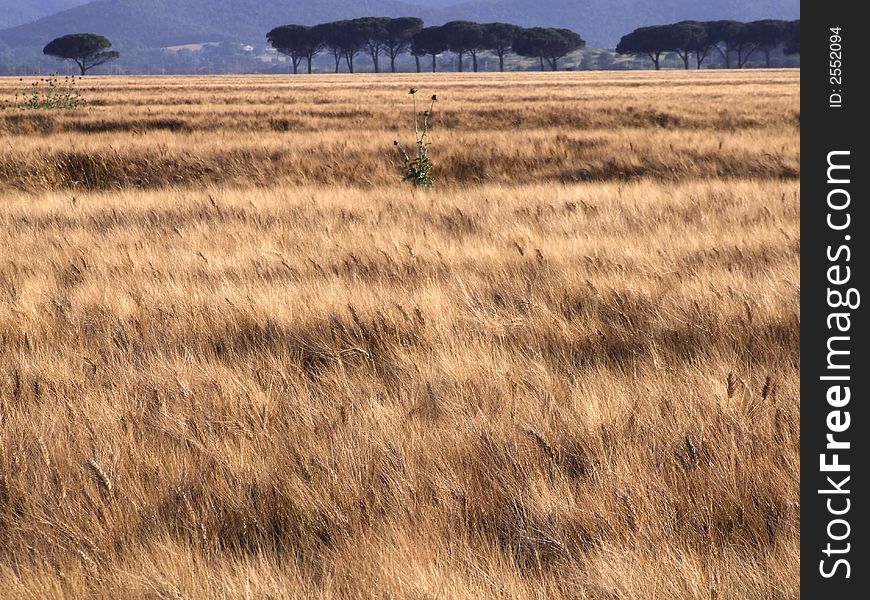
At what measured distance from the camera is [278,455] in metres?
2.53

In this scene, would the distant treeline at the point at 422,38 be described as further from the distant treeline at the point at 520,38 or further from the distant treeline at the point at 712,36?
the distant treeline at the point at 712,36

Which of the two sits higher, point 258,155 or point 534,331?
point 258,155

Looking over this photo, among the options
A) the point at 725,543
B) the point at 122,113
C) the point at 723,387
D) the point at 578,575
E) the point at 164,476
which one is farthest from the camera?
the point at 122,113

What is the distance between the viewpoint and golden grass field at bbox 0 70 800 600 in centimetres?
198

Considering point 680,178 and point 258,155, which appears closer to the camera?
Result: point 680,178

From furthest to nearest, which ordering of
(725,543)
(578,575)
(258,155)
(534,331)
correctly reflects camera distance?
1. (258,155)
2. (534,331)
3. (725,543)
4. (578,575)

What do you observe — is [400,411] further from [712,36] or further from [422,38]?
[712,36]

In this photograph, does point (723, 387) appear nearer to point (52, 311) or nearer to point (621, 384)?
point (621, 384)

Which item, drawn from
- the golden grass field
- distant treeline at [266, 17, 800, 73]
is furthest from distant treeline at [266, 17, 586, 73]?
the golden grass field

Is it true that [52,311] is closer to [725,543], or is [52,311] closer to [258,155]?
[725,543]

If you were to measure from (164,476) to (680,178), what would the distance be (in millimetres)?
11254

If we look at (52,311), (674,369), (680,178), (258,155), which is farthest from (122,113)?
(674,369)

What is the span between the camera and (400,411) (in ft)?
9.27
